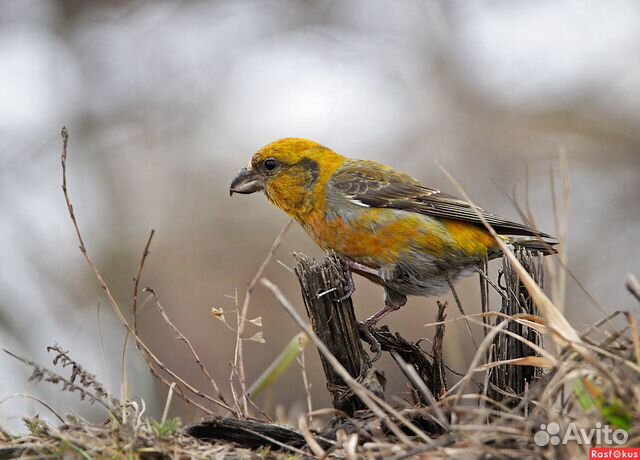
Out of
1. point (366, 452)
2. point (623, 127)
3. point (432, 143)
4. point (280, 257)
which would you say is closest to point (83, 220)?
point (280, 257)

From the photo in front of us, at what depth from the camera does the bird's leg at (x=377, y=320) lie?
4.25m

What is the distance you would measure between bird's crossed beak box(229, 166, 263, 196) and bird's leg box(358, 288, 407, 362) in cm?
123

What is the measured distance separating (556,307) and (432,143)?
9.72 meters

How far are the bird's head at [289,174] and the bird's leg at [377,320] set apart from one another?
2.79 feet

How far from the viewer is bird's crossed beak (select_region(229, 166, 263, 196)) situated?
5.64 meters

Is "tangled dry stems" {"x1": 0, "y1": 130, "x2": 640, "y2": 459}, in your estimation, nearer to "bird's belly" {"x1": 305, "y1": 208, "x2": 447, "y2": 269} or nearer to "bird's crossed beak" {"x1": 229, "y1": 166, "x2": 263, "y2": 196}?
"bird's belly" {"x1": 305, "y1": 208, "x2": 447, "y2": 269}

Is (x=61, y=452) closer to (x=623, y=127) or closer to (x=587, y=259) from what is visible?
(x=587, y=259)

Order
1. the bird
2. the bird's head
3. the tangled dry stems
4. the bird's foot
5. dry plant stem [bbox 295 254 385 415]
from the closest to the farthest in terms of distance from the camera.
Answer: the tangled dry stems
dry plant stem [bbox 295 254 385 415]
the bird's foot
the bird
the bird's head

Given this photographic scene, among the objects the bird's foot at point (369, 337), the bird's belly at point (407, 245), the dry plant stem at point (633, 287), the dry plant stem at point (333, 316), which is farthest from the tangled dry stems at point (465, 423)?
the bird's belly at point (407, 245)

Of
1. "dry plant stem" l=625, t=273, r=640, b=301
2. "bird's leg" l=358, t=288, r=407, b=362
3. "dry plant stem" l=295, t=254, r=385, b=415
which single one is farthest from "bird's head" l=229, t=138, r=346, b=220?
"dry plant stem" l=625, t=273, r=640, b=301

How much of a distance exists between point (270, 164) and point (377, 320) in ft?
5.25

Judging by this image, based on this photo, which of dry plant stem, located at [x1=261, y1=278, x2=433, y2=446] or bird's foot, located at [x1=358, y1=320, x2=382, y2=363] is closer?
dry plant stem, located at [x1=261, y1=278, x2=433, y2=446]

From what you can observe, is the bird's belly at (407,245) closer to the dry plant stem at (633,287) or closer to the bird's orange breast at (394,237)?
the bird's orange breast at (394,237)

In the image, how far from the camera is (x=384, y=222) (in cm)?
513
